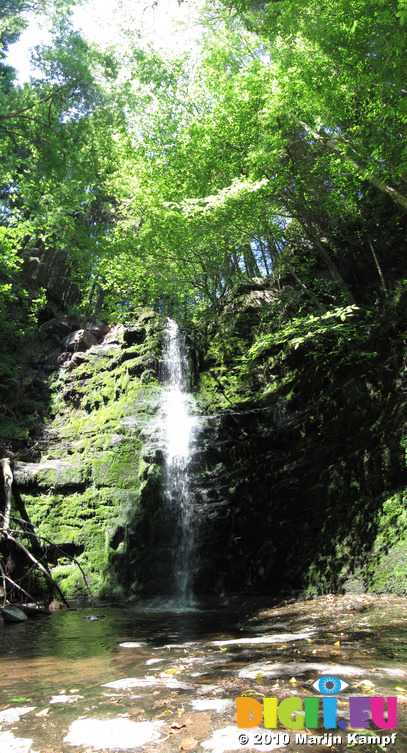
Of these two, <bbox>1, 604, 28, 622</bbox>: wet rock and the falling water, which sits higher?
the falling water

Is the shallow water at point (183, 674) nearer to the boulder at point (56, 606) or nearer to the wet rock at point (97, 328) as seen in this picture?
the boulder at point (56, 606)

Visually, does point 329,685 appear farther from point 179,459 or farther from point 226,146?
point 226,146

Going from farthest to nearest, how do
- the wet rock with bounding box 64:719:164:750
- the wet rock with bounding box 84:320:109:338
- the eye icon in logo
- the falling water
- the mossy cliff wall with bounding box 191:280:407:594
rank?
1. the wet rock with bounding box 84:320:109:338
2. the falling water
3. the mossy cliff wall with bounding box 191:280:407:594
4. the eye icon in logo
5. the wet rock with bounding box 64:719:164:750

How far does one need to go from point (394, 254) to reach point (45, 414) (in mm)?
11256

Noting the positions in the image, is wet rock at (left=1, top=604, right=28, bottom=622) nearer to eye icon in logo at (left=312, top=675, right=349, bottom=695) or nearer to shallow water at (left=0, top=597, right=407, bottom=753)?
shallow water at (left=0, top=597, right=407, bottom=753)

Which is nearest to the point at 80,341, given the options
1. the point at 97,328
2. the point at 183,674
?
the point at 97,328

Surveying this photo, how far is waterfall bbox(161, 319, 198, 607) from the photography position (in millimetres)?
8352

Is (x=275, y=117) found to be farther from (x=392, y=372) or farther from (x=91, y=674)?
(x=91, y=674)

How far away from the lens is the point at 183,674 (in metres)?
2.93

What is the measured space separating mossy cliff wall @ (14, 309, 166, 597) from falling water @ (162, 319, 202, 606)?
0.31 meters

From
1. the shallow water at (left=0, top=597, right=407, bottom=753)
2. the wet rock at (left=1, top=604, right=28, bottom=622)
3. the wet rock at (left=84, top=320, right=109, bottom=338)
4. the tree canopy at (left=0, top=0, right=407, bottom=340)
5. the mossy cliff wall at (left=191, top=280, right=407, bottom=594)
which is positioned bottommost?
the shallow water at (left=0, top=597, right=407, bottom=753)

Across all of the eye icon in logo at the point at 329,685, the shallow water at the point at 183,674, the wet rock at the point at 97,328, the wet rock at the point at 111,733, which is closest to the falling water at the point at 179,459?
the shallow water at the point at 183,674

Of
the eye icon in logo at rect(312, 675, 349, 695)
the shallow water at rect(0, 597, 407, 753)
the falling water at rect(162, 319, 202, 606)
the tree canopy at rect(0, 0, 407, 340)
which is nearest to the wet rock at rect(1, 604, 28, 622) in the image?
the shallow water at rect(0, 597, 407, 753)

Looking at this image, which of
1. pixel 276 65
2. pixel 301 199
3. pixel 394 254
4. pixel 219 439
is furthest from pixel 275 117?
pixel 219 439
